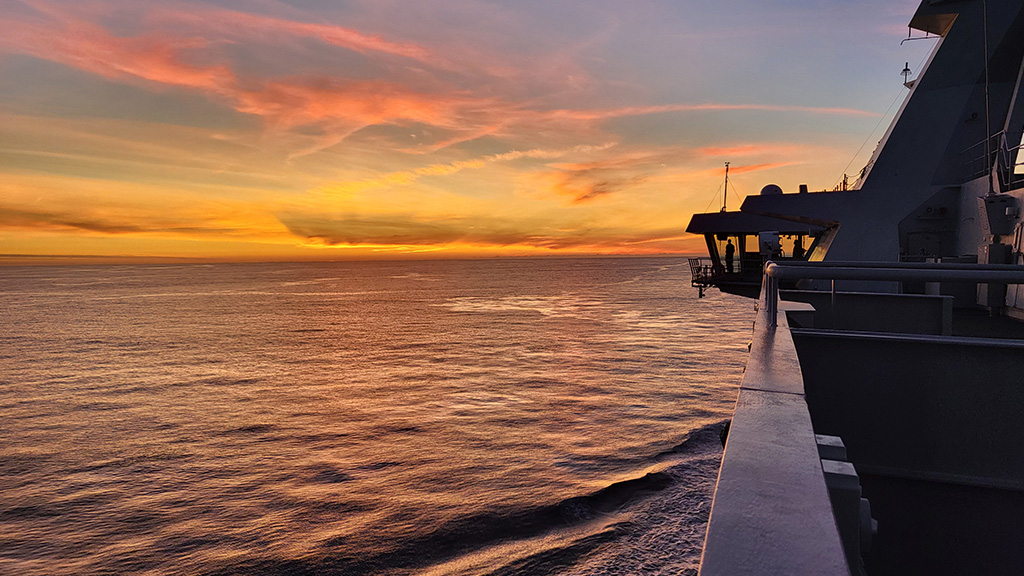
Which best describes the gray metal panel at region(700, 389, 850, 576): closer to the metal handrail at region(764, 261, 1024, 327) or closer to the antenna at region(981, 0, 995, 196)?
the metal handrail at region(764, 261, 1024, 327)

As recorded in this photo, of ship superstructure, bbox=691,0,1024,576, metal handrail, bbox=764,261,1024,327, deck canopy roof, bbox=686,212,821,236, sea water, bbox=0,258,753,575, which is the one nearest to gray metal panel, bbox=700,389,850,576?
ship superstructure, bbox=691,0,1024,576

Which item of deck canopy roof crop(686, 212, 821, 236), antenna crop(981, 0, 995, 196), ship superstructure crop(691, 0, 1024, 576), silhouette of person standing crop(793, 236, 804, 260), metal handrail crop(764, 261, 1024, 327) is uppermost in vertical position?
antenna crop(981, 0, 995, 196)

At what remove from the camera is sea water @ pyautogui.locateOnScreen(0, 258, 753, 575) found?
9.34 m

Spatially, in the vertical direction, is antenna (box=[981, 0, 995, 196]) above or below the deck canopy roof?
above

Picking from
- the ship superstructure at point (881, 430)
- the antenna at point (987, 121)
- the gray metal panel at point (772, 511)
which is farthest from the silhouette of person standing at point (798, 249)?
the gray metal panel at point (772, 511)

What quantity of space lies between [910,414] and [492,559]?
6.69m

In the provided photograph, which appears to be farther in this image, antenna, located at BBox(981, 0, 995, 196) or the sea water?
antenna, located at BBox(981, 0, 995, 196)

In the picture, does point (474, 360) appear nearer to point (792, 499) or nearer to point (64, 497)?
point (64, 497)

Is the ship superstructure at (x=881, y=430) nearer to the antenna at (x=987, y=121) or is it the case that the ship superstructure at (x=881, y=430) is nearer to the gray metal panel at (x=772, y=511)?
the gray metal panel at (x=772, y=511)

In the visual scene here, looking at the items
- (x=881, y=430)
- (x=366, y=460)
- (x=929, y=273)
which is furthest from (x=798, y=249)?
(x=929, y=273)

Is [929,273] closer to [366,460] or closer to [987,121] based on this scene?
[366,460]

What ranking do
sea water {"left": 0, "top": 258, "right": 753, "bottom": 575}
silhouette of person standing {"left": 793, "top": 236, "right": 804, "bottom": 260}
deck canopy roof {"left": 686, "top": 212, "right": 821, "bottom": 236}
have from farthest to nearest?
silhouette of person standing {"left": 793, "top": 236, "right": 804, "bottom": 260} → deck canopy roof {"left": 686, "top": 212, "right": 821, "bottom": 236} → sea water {"left": 0, "top": 258, "right": 753, "bottom": 575}

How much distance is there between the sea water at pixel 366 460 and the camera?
9.34 meters

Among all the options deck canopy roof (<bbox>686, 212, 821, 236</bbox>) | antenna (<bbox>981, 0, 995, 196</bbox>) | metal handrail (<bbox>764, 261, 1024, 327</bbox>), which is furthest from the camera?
deck canopy roof (<bbox>686, 212, 821, 236</bbox>)
